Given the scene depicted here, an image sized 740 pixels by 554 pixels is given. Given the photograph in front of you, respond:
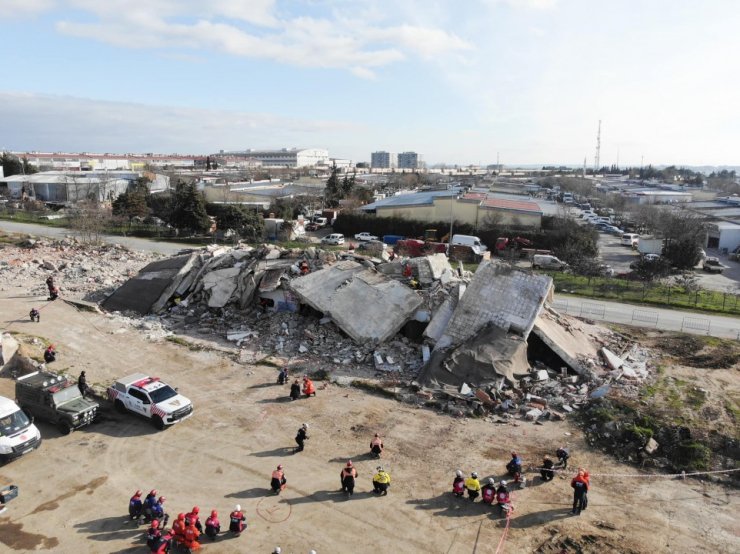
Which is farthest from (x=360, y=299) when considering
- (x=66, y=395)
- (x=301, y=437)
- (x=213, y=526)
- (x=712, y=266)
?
(x=712, y=266)

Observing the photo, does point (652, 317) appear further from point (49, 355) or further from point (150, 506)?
point (49, 355)

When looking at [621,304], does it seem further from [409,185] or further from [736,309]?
[409,185]

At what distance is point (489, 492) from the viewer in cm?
1136

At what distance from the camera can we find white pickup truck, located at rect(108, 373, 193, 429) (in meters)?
14.3

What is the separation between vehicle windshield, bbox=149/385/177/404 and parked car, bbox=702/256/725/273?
130ft

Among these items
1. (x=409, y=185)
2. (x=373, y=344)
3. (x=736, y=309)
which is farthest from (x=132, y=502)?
(x=409, y=185)

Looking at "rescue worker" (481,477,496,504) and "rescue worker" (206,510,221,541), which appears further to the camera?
"rescue worker" (481,477,496,504)

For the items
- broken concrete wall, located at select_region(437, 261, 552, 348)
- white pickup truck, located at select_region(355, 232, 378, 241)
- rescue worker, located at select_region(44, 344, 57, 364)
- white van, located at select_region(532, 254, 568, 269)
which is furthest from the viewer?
white pickup truck, located at select_region(355, 232, 378, 241)

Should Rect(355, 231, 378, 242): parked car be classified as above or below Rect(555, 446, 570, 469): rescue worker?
above

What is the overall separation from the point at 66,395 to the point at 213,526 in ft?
24.2

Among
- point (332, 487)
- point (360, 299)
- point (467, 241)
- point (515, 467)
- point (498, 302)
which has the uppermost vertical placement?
point (467, 241)

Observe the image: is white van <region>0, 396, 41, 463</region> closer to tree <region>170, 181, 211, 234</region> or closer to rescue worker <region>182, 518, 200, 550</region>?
rescue worker <region>182, 518, 200, 550</region>

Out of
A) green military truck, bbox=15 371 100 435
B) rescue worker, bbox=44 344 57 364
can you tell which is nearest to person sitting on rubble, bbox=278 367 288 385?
green military truck, bbox=15 371 100 435

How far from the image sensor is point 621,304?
2755cm
